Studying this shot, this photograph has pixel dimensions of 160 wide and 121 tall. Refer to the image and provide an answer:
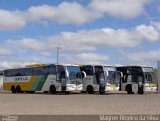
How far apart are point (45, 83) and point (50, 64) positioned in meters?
1.97

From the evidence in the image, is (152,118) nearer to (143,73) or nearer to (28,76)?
(143,73)

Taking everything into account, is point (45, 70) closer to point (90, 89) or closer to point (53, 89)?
point (53, 89)

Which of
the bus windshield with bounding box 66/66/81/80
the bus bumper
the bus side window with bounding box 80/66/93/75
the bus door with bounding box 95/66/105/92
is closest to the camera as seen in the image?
the bus bumper

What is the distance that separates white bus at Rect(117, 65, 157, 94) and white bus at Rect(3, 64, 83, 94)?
5170 mm

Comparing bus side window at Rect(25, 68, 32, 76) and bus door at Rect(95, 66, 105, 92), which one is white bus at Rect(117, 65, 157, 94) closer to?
bus door at Rect(95, 66, 105, 92)

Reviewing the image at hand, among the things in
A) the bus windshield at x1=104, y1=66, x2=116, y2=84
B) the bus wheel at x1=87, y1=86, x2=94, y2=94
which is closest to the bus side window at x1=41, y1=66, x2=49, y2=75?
the bus wheel at x1=87, y1=86, x2=94, y2=94

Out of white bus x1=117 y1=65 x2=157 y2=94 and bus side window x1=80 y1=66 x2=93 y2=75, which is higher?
bus side window x1=80 y1=66 x2=93 y2=75

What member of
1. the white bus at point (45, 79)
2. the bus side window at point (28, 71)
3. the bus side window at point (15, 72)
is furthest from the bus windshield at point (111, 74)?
the bus side window at point (15, 72)

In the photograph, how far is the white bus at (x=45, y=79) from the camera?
40.5 meters

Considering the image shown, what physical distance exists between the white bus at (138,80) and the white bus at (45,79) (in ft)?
17.0

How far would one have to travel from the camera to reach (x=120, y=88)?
144 feet

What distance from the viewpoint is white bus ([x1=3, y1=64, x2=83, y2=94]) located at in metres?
40.5

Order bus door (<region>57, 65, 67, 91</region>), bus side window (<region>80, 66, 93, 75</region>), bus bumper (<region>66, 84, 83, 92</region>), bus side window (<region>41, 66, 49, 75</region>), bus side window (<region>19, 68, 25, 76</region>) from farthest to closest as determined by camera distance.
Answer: bus side window (<region>19, 68, 25, 76</region>)
bus side window (<region>41, 66, 49, 75</region>)
bus side window (<region>80, 66, 93, 75</region>)
bus door (<region>57, 65, 67, 91</region>)
bus bumper (<region>66, 84, 83, 92</region>)

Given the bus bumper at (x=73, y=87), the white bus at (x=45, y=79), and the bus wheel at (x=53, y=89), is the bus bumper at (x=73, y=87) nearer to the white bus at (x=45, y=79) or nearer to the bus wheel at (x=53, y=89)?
the white bus at (x=45, y=79)
